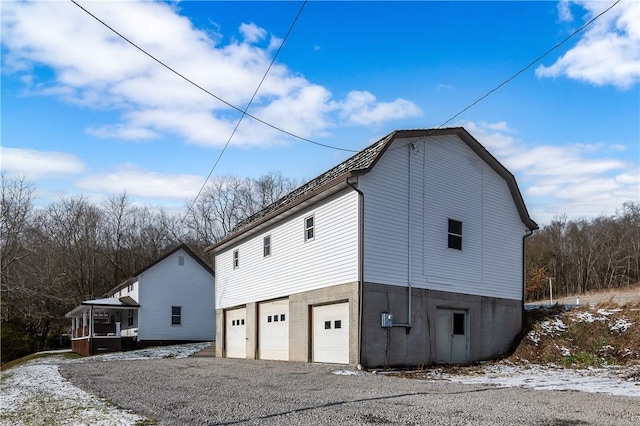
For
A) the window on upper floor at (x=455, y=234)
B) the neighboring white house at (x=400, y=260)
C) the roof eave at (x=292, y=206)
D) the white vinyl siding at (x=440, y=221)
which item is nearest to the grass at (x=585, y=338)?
the neighboring white house at (x=400, y=260)

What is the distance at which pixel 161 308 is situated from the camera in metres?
36.6

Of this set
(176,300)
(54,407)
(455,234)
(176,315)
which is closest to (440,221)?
(455,234)

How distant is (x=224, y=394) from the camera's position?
35.9 ft

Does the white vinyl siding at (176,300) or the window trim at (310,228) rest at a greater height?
the window trim at (310,228)

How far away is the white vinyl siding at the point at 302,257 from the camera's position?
17.4 m

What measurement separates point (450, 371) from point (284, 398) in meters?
7.62

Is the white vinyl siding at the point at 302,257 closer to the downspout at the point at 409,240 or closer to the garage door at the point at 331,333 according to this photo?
the garage door at the point at 331,333

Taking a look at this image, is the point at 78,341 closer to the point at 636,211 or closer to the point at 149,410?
the point at 149,410

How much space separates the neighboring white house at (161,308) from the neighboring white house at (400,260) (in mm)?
14845

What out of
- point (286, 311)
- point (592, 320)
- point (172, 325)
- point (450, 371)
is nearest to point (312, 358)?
point (286, 311)

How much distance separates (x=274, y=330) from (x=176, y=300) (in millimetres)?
16915

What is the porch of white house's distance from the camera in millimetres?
34188

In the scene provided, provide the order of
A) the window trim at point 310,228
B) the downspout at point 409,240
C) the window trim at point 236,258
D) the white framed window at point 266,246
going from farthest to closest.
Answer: the window trim at point 236,258 < the white framed window at point 266,246 < the window trim at point 310,228 < the downspout at point 409,240

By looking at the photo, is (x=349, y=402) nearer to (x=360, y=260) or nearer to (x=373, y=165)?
(x=360, y=260)
